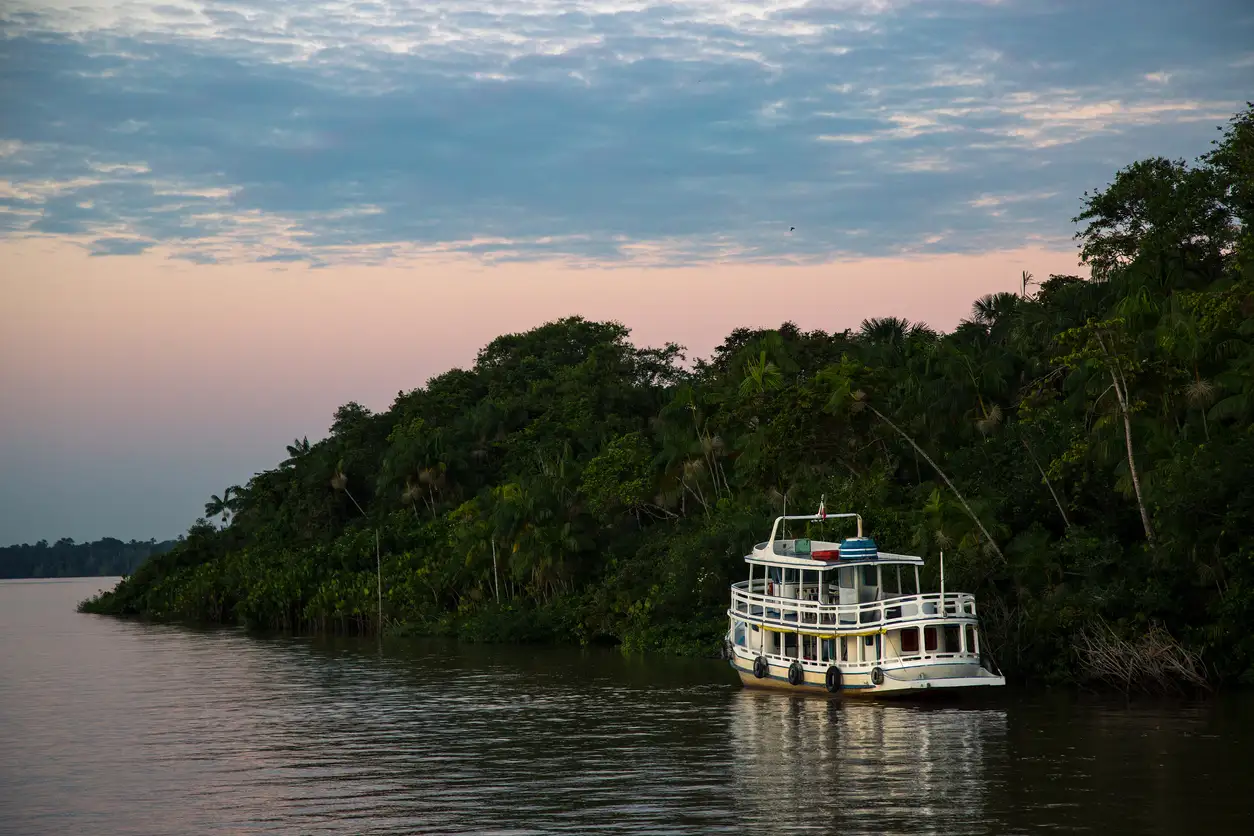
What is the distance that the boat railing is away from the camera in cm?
3778

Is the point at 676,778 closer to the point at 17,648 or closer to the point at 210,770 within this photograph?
the point at 210,770

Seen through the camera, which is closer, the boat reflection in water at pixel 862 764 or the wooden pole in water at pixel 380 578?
the boat reflection in water at pixel 862 764

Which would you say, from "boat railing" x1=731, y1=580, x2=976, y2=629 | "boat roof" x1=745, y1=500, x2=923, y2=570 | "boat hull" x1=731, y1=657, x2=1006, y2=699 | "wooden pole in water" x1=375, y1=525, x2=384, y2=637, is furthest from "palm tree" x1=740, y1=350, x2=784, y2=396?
"wooden pole in water" x1=375, y1=525, x2=384, y2=637

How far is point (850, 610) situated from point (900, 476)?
16.8m

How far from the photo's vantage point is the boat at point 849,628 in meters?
37.8

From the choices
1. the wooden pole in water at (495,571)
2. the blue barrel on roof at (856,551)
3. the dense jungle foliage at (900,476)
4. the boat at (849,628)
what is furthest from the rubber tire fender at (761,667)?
the wooden pole in water at (495,571)

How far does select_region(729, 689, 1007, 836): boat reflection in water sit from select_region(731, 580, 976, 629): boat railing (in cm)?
232

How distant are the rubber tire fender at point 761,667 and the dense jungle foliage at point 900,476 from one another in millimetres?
6522

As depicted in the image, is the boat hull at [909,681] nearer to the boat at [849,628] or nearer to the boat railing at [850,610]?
the boat at [849,628]

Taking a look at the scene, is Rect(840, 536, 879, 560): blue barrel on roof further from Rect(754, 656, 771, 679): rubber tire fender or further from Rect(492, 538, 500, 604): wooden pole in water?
Rect(492, 538, 500, 604): wooden pole in water

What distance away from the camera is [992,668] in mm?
41438

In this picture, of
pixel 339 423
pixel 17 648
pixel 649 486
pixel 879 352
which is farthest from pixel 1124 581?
pixel 339 423

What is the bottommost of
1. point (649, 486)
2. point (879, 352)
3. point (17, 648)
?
point (17, 648)

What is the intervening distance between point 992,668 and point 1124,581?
4.71 m
